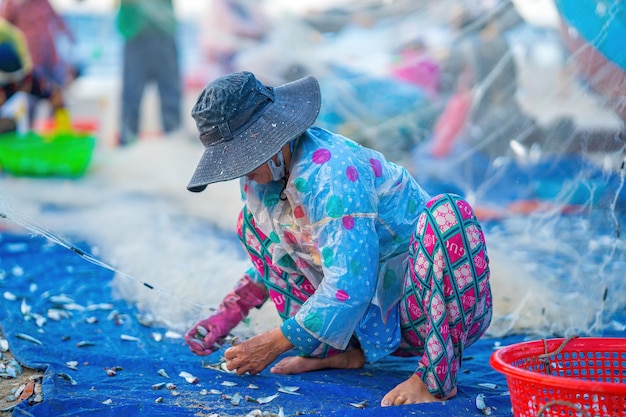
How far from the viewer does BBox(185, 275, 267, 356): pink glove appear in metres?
2.43

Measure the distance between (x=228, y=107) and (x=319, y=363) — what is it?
93 cm

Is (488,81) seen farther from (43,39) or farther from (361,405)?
(43,39)

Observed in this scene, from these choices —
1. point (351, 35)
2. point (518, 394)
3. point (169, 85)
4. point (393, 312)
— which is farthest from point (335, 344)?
point (169, 85)

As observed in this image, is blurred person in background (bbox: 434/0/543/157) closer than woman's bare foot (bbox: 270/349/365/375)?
No

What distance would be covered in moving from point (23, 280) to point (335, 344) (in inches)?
75.2

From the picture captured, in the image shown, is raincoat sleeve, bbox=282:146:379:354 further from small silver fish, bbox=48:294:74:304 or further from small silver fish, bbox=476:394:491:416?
small silver fish, bbox=48:294:74:304

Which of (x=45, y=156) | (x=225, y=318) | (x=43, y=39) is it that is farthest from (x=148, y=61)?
(x=225, y=318)

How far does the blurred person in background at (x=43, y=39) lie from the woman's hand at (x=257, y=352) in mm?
5344

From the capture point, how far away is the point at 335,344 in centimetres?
204

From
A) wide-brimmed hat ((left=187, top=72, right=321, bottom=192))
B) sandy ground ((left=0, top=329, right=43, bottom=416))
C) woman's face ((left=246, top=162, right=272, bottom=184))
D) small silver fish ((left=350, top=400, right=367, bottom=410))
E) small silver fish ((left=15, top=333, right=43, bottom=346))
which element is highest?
wide-brimmed hat ((left=187, top=72, right=321, bottom=192))

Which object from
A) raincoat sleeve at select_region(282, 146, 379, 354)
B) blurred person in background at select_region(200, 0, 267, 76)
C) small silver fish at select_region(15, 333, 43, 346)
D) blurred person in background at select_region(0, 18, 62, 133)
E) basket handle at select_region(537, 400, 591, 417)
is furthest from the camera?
blurred person in background at select_region(200, 0, 267, 76)

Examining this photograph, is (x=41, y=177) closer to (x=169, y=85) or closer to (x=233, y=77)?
(x=169, y=85)

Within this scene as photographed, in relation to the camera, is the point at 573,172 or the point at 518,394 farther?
the point at 573,172

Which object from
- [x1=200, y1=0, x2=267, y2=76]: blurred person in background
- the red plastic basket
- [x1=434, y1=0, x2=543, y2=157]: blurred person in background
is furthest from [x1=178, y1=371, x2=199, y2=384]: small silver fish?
[x1=200, y1=0, x2=267, y2=76]: blurred person in background
